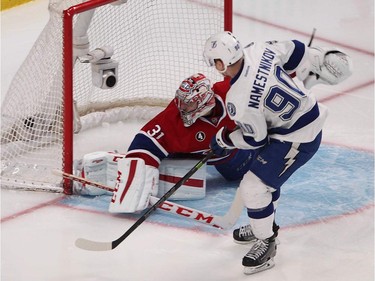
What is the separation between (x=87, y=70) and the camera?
488 centimetres

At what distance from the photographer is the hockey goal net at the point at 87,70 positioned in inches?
180

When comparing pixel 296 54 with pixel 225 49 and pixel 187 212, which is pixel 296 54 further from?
pixel 187 212

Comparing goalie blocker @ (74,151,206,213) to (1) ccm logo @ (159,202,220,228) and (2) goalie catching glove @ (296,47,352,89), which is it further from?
(2) goalie catching glove @ (296,47,352,89)

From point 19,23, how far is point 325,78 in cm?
221

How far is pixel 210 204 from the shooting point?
4555 mm

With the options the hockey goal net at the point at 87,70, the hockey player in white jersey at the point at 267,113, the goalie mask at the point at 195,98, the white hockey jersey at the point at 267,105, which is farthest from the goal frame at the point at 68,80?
the white hockey jersey at the point at 267,105

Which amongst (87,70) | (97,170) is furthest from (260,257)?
(87,70)

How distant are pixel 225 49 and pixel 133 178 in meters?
0.79

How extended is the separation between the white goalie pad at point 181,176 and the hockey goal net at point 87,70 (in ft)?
1.12

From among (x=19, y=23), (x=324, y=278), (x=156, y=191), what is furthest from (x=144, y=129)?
(x=19, y=23)

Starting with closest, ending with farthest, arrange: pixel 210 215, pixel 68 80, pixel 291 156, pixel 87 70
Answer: pixel 291 156
pixel 210 215
pixel 68 80
pixel 87 70

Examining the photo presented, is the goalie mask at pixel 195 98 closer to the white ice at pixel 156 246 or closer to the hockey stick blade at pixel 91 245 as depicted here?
the white ice at pixel 156 246

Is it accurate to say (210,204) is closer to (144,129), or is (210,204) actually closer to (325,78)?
(144,129)

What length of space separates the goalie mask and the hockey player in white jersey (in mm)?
233
